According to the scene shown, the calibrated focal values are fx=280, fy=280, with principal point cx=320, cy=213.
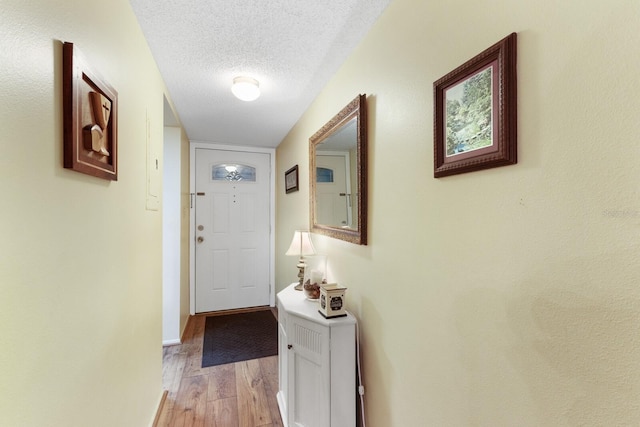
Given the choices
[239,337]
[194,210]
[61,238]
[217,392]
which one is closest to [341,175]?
[61,238]

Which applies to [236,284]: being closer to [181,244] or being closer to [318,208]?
[181,244]

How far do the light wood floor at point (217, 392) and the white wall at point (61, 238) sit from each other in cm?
57

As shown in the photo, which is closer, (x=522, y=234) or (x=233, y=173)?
(x=522, y=234)

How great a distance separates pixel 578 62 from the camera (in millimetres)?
596

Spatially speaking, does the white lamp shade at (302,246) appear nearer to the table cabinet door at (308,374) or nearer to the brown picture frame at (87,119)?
A: the table cabinet door at (308,374)

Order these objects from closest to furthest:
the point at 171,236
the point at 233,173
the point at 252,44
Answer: the point at 252,44
the point at 171,236
the point at 233,173

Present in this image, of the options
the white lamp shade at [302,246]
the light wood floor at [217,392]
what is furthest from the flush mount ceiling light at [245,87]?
the light wood floor at [217,392]

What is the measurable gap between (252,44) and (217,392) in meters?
2.30

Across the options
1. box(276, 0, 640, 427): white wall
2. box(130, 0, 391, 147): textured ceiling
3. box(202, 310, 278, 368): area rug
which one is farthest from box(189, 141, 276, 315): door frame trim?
box(276, 0, 640, 427): white wall

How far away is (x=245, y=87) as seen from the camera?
1913 millimetres

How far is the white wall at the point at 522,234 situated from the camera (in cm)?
55

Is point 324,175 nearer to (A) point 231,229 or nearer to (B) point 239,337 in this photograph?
(B) point 239,337

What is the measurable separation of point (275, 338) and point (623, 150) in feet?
9.57

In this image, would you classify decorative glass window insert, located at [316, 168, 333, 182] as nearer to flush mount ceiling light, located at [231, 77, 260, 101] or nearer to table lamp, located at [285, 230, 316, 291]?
table lamp, located at [285, 230, 316, 291]
